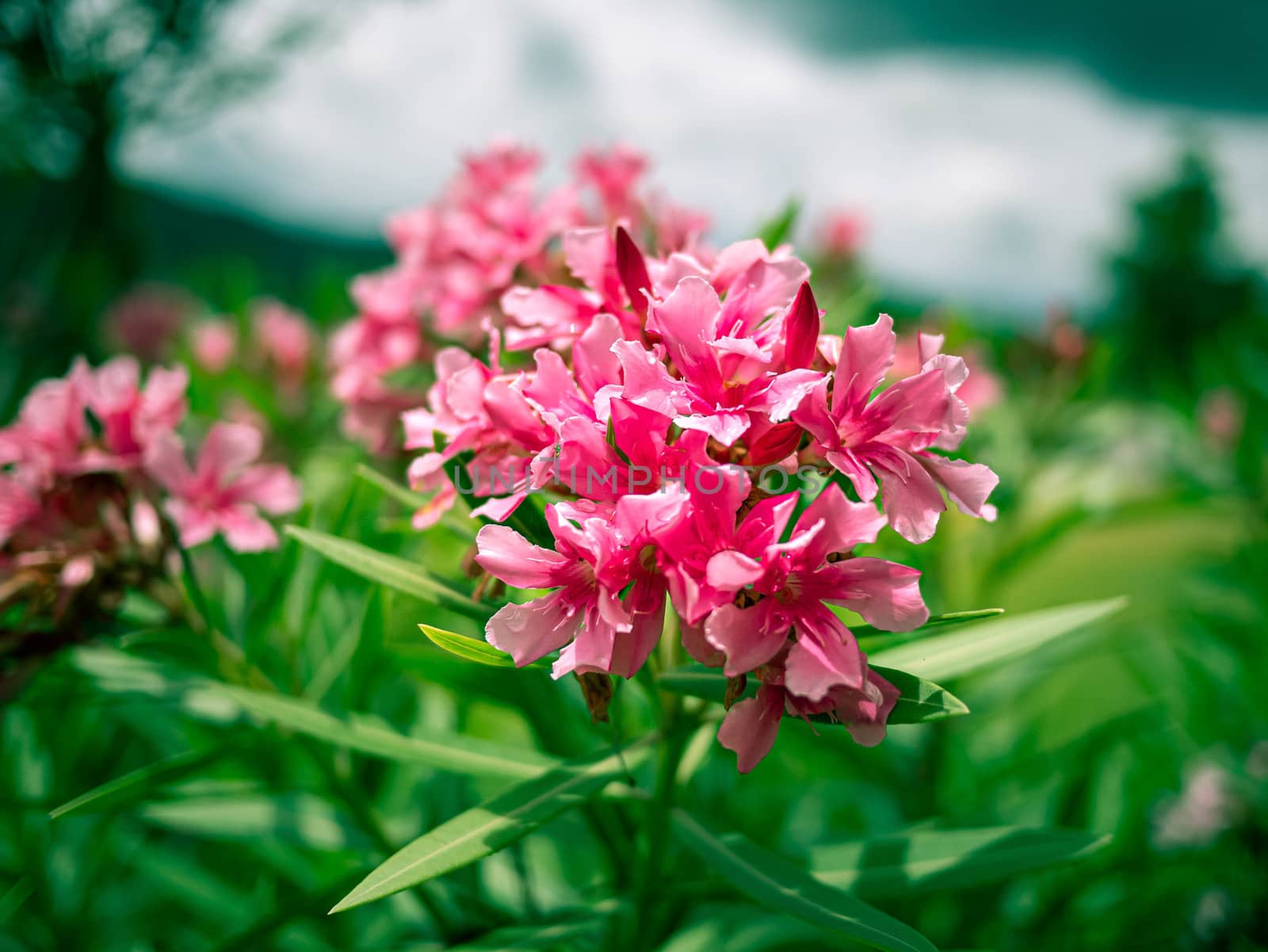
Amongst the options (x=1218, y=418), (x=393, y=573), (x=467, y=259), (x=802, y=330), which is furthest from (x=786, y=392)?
(x=1218, y=418)

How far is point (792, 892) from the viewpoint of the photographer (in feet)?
2.33

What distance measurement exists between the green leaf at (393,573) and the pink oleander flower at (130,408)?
14.5 inches

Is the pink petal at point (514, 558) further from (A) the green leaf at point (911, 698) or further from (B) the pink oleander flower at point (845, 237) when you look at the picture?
(B) the pink oleander flower at point (845, 237)

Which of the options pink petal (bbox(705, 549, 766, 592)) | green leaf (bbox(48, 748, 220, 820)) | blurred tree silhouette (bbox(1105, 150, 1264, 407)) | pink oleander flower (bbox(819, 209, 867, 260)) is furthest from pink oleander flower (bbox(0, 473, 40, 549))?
blurred tree silhouette (bbox(1105, 150, 1264, 407))

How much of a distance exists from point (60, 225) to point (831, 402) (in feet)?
11.9

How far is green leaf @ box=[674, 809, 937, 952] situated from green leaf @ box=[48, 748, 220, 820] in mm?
546

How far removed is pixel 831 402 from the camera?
0.62 metres

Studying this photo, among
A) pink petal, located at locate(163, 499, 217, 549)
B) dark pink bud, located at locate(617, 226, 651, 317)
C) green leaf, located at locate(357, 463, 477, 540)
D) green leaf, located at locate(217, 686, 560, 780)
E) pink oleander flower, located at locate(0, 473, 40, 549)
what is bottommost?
green leaf, located at locate(217, 686, 560, 780)

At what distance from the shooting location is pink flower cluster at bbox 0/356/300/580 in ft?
3.00

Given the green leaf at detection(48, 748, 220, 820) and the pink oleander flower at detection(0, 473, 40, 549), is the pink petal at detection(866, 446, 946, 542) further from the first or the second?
the pink oleander flower at detection(0, 473, 40, 549)

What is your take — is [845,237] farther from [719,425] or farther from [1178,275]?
[1178,275]

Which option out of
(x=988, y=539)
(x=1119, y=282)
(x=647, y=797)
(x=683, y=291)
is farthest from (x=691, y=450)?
(x=1119, y=282)

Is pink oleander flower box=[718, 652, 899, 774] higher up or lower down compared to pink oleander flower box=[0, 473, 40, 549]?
higher up

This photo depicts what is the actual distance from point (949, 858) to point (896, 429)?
524 millimetres
